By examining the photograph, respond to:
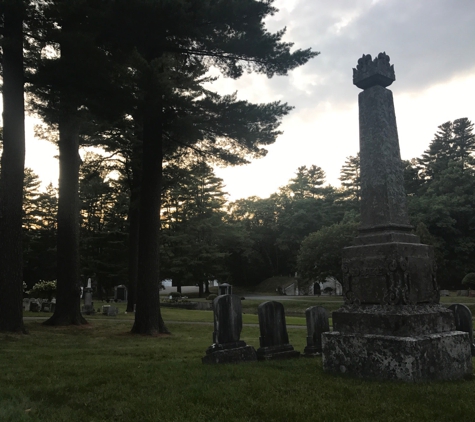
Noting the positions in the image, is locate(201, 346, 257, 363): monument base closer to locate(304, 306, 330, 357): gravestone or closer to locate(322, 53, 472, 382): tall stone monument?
locate(304, 306, 330, 357): gravestone

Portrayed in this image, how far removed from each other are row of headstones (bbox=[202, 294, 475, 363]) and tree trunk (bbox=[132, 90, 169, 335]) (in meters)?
6.36

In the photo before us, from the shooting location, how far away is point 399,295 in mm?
5789

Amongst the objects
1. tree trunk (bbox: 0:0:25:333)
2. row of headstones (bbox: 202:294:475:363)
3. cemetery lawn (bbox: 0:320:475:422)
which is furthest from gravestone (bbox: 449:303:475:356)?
tree trunk (bbox: 0:0:25:333)

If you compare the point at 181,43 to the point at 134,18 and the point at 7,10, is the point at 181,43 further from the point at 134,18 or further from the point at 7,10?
the point at 7,10

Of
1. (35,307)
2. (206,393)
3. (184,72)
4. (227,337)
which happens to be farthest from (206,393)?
(35,307)

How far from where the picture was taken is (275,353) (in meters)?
8.03

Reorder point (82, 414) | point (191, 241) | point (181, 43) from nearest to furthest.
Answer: point (82, 414)
point (181, 43)
point (191, 241)

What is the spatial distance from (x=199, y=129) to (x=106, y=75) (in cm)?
332

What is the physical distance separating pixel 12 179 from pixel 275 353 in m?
8.93

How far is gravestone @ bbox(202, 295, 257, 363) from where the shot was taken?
7.55m

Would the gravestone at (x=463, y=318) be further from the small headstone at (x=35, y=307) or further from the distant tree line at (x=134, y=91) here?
the small headstone at (x=35, y=307)

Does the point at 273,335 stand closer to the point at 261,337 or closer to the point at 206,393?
the point at 261,337

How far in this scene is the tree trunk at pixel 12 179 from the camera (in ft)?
39.3

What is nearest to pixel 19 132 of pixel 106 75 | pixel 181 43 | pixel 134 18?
pixel 106 75
